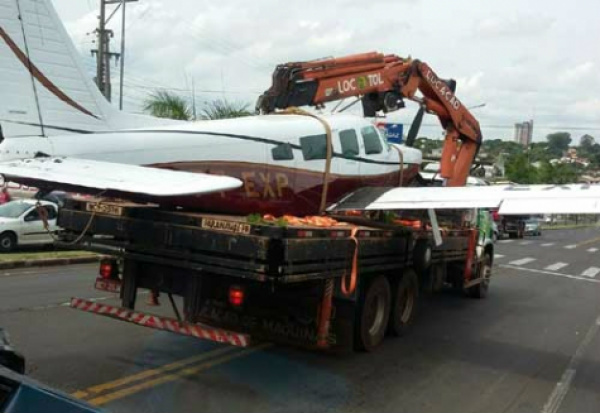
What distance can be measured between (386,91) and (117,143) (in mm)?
5819

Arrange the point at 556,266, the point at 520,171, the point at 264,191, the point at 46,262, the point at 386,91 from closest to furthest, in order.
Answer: the point at 264,191, the point at 386,91, the point at 46,262, the point at 556,266, the point at 520,171

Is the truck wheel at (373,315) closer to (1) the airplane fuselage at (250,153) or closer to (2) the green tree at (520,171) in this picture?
(1) the airplane fuselage at (250,153)

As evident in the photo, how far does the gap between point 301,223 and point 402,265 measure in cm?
216

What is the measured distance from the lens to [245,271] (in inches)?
243

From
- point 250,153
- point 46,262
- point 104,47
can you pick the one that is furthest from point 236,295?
point 104,47

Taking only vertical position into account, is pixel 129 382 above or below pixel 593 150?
below

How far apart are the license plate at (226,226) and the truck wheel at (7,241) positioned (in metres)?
13.8

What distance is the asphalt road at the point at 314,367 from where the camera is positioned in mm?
6277

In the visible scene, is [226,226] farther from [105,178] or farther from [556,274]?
[556,274]

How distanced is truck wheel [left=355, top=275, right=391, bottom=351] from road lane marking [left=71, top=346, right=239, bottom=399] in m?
1.50

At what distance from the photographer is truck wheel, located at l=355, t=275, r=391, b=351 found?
7.91 meters

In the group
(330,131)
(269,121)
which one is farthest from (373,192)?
(269,121)

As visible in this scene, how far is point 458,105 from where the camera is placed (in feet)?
42.0

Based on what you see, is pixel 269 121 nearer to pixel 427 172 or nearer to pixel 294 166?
pixel 294 166
